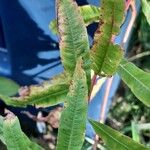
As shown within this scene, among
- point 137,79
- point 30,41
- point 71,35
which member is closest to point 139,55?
point 30,41

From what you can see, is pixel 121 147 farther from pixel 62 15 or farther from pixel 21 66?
pixel 21 66

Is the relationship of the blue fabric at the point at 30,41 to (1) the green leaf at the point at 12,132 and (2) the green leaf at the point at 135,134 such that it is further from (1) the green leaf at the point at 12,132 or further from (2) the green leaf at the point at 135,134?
(1) the green leaf at the point at 12,132

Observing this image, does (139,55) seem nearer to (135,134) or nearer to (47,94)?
(135,134)

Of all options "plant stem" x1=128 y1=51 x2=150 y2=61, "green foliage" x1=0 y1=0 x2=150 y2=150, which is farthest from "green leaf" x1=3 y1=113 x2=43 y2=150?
"plant stem" x1=128 y1=51 x2=150 y2=61

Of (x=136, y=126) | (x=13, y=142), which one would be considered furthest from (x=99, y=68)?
(x=136, y=126)

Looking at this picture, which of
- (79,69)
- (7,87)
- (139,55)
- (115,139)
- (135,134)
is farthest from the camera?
(139,55)

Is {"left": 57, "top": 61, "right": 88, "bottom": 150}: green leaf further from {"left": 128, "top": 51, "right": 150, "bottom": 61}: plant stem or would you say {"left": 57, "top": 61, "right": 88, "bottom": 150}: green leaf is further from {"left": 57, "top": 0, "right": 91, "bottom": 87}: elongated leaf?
{"left": 128, "top": 51, "right": 150, "bottom": 61}: plant stem

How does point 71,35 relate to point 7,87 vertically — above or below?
above
